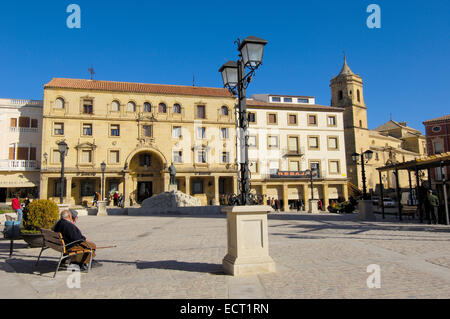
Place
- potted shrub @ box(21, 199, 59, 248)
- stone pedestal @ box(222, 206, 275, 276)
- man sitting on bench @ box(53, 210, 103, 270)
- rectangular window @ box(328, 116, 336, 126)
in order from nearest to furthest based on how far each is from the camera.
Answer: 1. stone pedestal @ box(222, 206, 275, 276)
2. man sitting on bench @ box(53, 210, 103, 270)
3. potted shrub @ box(21, 199, 59, 248)
4. rectangular window @ box(328, 116, 336, 126)

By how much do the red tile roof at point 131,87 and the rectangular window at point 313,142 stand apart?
12.1 metres

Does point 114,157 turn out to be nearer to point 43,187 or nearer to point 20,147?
point 43,187

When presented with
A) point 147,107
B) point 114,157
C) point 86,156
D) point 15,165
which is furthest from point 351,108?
point 15,165

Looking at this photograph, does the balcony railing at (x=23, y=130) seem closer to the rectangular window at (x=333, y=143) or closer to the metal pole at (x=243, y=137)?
the metal pole at (x=243, y=137)

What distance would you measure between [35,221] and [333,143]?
39.4m

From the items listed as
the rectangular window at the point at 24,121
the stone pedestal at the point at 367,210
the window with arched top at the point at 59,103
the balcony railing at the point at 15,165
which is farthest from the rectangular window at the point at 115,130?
the stone pedestal at the point at 367,210

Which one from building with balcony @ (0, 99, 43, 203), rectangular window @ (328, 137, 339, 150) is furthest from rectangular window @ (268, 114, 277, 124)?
building with balcony @ (0, 99, 43, 203)

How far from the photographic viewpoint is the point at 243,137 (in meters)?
6.03

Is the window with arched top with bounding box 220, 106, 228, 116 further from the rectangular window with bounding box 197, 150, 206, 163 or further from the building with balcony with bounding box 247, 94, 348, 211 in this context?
the rectangular window with bounding box 197, 150, 206, 163

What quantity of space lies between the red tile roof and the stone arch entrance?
7168 mm

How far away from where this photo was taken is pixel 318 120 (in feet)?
139

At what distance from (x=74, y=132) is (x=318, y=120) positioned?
96.0 feet

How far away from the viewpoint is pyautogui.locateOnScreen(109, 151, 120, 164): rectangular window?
3400 cm

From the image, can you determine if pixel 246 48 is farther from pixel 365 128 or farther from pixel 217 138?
pixel 365 128
